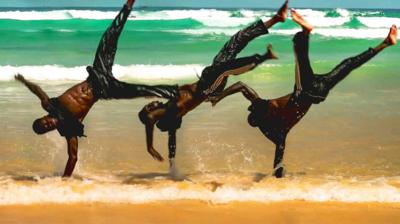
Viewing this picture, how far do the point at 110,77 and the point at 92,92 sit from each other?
245 millimetres

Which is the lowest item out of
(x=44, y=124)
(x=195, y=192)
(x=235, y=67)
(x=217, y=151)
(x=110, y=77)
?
(x=217, y=151)

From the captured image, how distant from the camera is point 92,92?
674cm

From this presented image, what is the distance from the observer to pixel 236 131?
34.0ft

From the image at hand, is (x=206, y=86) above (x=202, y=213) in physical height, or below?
above

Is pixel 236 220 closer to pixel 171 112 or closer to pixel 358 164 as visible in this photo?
pixel 171 112

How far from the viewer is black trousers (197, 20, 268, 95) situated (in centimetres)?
664

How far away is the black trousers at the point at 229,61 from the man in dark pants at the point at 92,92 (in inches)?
12.5

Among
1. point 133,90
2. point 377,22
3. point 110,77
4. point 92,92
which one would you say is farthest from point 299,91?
point 377,22

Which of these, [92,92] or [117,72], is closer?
[92,92]

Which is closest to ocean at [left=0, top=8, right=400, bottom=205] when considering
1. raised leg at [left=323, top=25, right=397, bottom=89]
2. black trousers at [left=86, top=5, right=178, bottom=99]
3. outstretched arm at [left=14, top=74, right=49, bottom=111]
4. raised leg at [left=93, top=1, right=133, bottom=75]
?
outstretched arm at [left=14, top=74, right=49, bottom=111]

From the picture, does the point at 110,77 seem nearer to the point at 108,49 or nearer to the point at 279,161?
the point at 108,49

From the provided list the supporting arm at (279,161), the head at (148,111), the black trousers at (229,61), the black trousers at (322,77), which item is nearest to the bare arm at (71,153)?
the head at (148,111)

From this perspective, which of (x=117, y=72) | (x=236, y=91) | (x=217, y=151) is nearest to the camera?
(x=236, y=91)

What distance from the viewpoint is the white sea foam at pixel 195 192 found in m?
6.45
